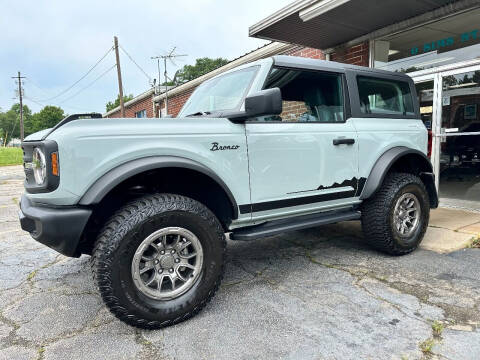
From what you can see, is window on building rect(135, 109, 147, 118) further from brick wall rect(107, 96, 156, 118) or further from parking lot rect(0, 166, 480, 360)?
parking lot rect(0, 166, 480, 360)

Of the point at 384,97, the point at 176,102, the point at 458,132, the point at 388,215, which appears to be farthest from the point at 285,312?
the point at 176,102

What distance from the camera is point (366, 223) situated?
3.31 m

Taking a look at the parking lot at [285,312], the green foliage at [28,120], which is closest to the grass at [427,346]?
the parking lot at [285,312]

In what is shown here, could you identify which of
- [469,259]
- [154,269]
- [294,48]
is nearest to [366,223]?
[469,259]

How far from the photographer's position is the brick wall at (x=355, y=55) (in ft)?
19.7

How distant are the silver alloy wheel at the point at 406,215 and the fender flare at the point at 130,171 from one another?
6.55ft

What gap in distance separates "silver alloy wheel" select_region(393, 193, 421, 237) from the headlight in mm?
2959

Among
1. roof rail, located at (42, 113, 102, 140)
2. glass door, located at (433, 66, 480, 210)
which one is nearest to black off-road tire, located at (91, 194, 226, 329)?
roof rail, located at (42, 113, 102, 140)

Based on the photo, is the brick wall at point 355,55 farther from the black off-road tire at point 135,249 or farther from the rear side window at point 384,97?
the black off-road tire at point 135,249

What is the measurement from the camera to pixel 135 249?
2.07 meters

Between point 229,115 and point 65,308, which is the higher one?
point 229,115

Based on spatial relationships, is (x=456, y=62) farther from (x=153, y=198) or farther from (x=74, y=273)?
(x=74, y=273)

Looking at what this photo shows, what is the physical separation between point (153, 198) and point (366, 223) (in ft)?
6.97

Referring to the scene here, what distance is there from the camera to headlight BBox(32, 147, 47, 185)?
81.2 inches
